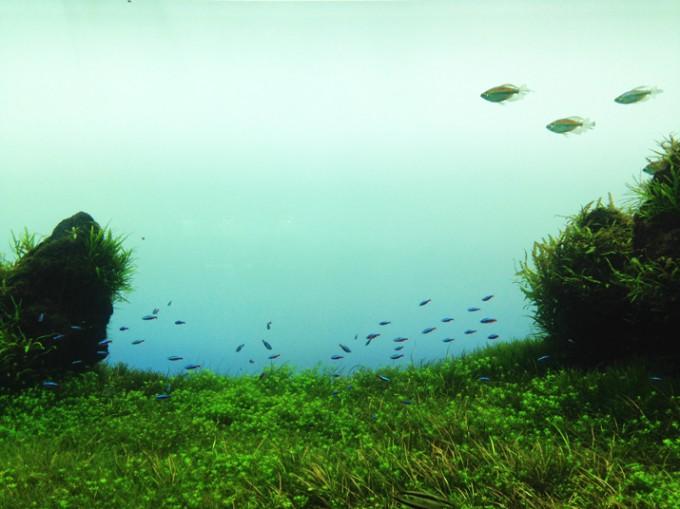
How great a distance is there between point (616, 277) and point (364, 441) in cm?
416

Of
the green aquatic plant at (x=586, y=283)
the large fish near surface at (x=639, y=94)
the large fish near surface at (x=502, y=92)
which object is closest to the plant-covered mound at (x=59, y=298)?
the large fish near surface at (x=502, y=92)

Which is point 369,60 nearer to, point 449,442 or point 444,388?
point 444,388

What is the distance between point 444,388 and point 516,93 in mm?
4391

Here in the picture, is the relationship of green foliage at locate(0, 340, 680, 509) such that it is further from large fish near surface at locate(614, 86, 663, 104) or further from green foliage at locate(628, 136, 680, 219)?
large fish near surface at locate(614, 86, 663, 104)

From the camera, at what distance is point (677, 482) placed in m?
3.10

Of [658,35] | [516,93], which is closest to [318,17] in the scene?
[516,93]

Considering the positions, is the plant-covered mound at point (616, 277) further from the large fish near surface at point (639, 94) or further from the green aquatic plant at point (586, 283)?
the large fish near surface at point (639, 94)

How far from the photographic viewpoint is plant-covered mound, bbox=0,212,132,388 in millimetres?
6539

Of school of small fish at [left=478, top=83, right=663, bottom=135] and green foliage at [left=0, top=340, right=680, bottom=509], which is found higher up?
school of small fish at [left=478, top=83, right=663, bottom=135]

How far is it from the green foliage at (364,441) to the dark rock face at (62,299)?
519 millimetres

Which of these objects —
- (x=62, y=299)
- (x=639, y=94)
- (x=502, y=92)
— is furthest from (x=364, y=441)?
(x=639, y=94)

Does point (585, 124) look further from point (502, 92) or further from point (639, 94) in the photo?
point (502, 92)

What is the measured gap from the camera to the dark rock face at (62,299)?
264 inches

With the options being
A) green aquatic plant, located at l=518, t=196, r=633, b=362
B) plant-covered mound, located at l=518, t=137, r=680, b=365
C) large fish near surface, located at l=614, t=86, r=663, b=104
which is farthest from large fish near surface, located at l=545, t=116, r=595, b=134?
green aquatic plant, located at l=518, t=196, r=633, b=362
